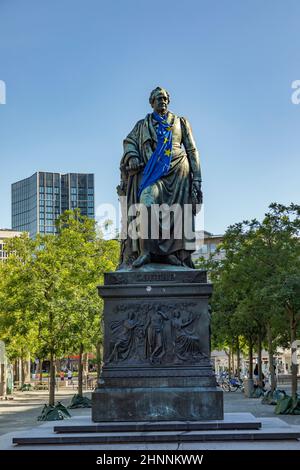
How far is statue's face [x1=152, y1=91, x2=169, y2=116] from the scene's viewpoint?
528 inches

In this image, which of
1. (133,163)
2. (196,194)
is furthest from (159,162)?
(196,194)

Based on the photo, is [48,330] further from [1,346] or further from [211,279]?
[1,346]

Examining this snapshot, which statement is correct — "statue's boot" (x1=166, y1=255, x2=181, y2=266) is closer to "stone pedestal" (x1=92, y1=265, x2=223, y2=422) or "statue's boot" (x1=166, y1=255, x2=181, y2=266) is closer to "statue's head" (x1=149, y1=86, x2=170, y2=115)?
"stone pedestal" (x1=92, y1=265, x2=223, y2=422)

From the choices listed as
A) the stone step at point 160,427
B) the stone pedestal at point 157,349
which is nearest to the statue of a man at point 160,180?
the stone pedestal at point 157,349

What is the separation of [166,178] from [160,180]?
0.13 metres

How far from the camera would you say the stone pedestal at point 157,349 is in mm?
11461

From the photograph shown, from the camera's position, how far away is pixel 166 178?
1300 centimetres

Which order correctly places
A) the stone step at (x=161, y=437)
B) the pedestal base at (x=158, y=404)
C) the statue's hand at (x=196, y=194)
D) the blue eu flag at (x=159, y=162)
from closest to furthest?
the stone step at (x=161, y=437), the pedestal base at (x=158, y=404), the blue eu flag at (x=159, y=162), the statue's hand at (x=196, y=194)

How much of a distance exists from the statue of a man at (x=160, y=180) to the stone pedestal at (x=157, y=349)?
0.47 m

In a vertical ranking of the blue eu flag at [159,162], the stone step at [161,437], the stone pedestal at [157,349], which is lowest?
the stone step at [161,437]

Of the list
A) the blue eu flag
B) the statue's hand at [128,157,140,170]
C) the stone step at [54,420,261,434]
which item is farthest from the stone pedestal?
the statue's hand at [128,157,140,170]

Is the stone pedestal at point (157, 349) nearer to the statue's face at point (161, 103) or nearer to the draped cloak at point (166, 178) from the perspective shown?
the draped cloak at point (166, 178)

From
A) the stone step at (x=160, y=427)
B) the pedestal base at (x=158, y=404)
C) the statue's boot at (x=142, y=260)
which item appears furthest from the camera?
the statue's boot at (x=142, y=260)
